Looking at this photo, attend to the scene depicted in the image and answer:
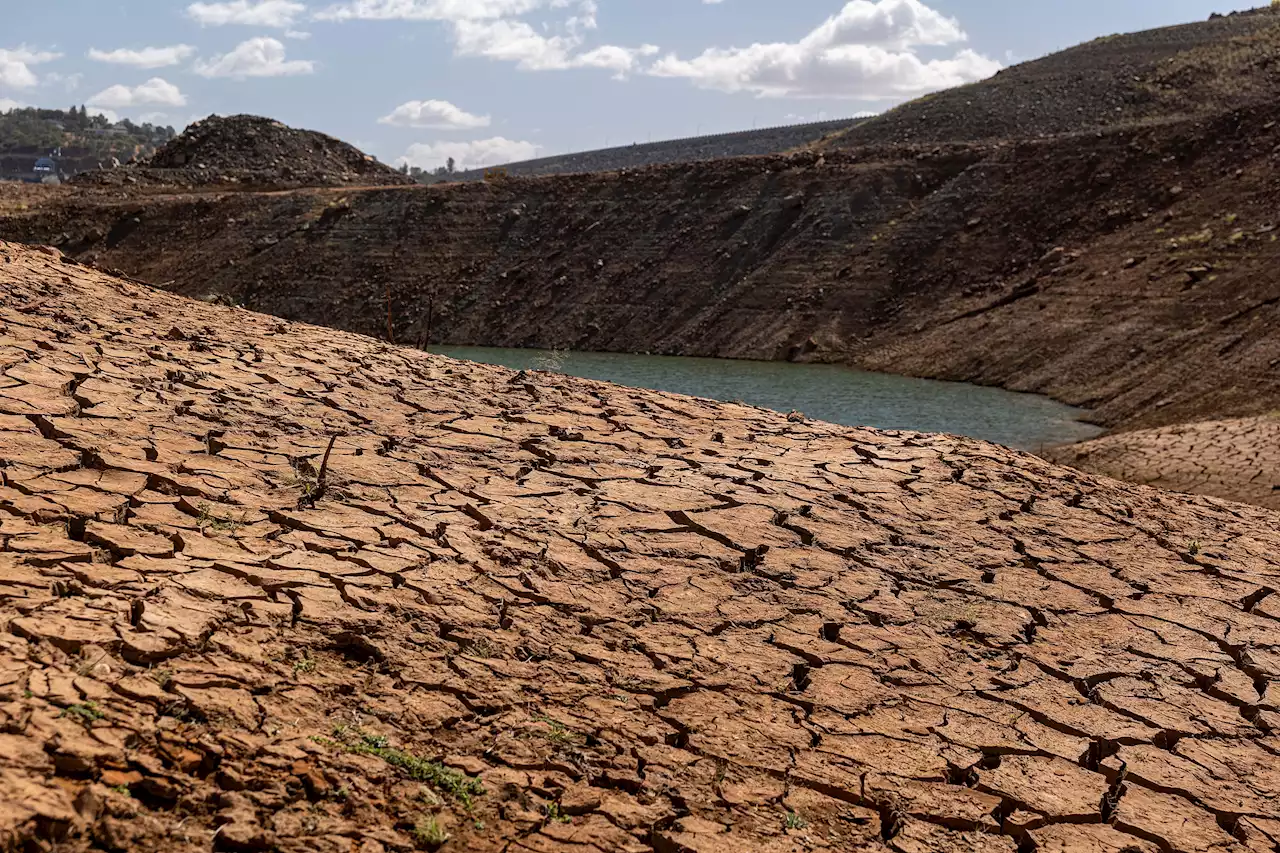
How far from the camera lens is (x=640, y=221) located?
108 feet

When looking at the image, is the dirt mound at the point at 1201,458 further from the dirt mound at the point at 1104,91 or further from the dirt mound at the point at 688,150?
the dirt mound at the point at 688,150

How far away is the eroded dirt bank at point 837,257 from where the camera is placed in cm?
2081

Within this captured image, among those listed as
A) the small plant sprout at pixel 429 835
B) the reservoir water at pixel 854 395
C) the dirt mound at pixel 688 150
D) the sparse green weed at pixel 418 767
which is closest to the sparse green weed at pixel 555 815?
the sparse green weed at pixel 418 767

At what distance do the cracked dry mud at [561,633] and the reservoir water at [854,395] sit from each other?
695 centimetres

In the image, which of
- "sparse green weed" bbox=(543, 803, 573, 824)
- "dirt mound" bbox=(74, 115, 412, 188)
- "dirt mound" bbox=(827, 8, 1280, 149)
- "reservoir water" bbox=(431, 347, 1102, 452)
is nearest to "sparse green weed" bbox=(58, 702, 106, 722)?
"sparse green weed" bbox=(543, 803, 573, 824)

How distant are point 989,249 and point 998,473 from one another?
19998 mm

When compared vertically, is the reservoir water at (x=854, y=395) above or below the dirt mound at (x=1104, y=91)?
below

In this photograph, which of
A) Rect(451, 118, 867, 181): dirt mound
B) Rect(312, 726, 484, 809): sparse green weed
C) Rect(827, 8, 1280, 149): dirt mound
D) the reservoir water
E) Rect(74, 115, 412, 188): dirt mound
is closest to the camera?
Rect(312, 726, 484, 809): sparse green weed

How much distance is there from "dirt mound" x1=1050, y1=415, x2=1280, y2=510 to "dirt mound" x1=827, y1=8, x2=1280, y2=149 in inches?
996

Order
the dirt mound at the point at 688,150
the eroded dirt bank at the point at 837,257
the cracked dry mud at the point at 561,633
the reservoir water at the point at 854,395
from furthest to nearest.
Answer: the dirt mound at the point at 688,150 → the eroded dirt bank at the point at 837,257 → the reservoir water at the point at 854,395 → the cracked dry mud at the point at 561,633

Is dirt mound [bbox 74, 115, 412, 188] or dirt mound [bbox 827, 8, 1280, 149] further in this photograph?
dirt mound [bbox 74, 115, 412, 188]

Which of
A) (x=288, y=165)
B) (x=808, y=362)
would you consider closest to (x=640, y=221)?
(x=808, y=362)

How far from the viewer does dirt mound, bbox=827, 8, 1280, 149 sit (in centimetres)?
3928

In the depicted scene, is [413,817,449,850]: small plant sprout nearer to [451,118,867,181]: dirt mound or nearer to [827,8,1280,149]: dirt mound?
[827,8,1280,149]: dirt mound
